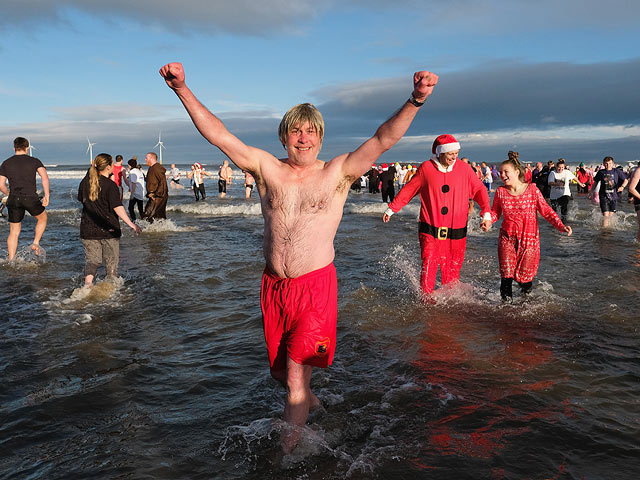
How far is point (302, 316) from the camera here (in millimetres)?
3172

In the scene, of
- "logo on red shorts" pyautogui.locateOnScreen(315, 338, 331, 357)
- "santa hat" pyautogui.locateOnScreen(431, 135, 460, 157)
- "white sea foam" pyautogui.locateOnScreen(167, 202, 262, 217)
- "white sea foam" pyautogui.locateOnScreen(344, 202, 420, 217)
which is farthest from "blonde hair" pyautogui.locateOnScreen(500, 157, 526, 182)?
"white sea foam" pyautogui.locateOnScreen(167, 202, 262, 217)

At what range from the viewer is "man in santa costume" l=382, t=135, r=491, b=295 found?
6.13 meters

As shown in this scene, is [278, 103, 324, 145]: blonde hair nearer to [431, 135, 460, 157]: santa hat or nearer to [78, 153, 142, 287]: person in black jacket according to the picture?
[431, 135, 460, 157]: santa hat

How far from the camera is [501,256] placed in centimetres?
653

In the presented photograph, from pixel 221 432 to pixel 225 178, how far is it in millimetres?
25479

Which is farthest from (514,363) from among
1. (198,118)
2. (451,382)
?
(198,118)

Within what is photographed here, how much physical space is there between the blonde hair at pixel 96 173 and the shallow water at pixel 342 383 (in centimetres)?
140

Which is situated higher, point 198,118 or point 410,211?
point 198,118

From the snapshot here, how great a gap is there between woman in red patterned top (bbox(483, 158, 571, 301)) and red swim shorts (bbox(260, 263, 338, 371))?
142 inches

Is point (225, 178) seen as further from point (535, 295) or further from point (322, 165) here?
point (322, 165)

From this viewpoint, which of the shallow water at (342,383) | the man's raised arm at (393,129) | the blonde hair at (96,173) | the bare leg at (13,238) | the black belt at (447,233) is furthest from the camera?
the bare leg at (13,238)

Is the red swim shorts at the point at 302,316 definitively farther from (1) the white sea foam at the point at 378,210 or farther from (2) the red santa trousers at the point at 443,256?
(1) the white sea foam at the point at 378,210

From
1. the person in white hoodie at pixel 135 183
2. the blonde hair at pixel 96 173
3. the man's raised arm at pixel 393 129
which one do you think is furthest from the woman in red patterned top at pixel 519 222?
the person in white hoodie at pixel 135 183

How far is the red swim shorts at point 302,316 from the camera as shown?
124 inches
